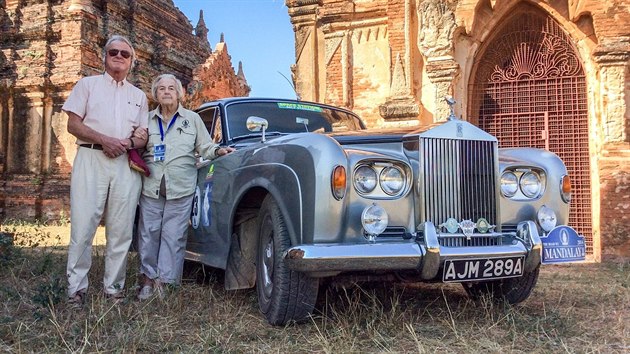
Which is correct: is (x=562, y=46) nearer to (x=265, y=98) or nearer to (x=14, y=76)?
(x=265, y=98)

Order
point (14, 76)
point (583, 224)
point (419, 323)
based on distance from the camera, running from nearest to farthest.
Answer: point (419, 323) < point (583, 224) < point (14, 76)

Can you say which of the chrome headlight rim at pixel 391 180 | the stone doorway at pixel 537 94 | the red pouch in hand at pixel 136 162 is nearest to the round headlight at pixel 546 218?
the chrome headlight rim at pixel 391 180

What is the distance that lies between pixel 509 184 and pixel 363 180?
44.0 inches

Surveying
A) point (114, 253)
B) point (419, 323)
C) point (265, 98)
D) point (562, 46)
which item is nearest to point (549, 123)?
point (562, 46)

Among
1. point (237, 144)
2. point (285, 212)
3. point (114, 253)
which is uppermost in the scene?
point (237, 144)

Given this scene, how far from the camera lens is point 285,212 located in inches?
131

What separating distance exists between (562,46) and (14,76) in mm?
12254

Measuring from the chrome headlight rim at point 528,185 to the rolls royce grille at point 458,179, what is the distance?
11.8 inches

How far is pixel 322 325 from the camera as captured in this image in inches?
133

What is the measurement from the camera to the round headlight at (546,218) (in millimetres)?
3707

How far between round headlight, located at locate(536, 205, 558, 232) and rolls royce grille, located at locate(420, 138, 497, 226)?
0.36m

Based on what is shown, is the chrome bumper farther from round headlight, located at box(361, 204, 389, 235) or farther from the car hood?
the car hood

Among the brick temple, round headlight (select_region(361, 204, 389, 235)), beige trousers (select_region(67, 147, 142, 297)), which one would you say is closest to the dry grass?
beige trousers (select_region(67, 147, 142, 297))

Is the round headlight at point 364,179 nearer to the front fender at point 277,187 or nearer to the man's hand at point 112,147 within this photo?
the front fender at point 277,187
